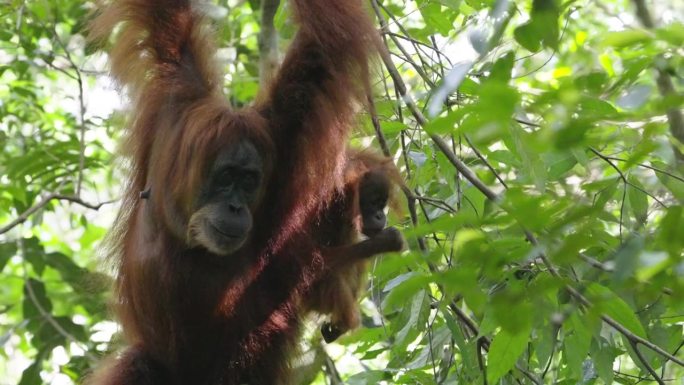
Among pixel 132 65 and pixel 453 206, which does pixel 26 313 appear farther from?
pixel 453 206

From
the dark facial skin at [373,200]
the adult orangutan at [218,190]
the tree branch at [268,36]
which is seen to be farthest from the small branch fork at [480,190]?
the tree branch at [268,36]

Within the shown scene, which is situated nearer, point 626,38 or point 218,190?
point 626,38

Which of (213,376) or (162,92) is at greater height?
(162,92)

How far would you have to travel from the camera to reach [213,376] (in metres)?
3.50

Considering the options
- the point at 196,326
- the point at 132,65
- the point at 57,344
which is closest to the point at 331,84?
the point at 132,65

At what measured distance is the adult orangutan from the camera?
318 centimetres

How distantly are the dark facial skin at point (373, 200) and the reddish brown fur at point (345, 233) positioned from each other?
2 centimetres

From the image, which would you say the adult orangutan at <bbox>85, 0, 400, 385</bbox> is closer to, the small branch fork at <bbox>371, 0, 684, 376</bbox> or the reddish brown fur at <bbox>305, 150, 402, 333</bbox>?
the reddish brown fur at <bbox>305, 150, 402, 333</bbox>

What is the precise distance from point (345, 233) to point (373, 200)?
20 cm

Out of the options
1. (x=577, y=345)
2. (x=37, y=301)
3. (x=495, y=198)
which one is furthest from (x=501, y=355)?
(x=37, y=301)

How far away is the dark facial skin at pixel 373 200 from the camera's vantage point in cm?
363

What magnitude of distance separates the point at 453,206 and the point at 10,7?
2361 millimetres

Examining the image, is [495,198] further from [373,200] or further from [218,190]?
[373,200]

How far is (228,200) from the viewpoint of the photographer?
3.24m
